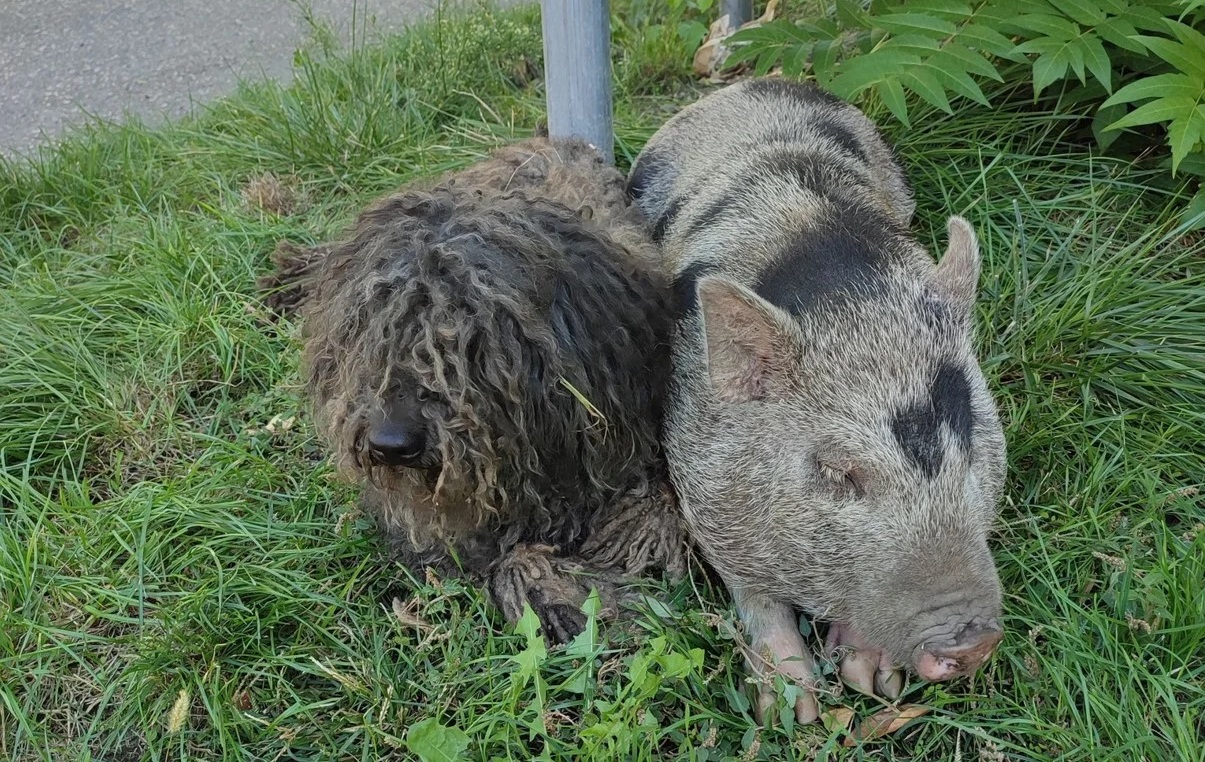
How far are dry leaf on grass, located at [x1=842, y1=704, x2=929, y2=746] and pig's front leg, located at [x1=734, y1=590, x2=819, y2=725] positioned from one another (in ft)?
0.40

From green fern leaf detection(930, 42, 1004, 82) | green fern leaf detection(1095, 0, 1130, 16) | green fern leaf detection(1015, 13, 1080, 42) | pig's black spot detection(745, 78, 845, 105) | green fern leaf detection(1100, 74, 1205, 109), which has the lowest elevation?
pig's black spot detection(745, 78, 845, 105)

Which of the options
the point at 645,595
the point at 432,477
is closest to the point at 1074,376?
the point at 645,595

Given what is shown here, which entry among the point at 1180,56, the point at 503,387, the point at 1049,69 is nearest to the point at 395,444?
the point at 503,387

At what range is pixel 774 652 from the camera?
2.81 metres

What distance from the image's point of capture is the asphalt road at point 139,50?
6.11 meters

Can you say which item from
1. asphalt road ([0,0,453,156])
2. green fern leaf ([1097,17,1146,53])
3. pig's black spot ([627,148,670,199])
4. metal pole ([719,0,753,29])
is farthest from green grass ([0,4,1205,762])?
asphalt road ([0,0,453,156])

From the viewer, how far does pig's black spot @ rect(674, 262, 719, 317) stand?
339cm

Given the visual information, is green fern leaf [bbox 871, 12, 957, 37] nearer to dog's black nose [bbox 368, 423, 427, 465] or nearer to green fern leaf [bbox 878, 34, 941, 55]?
green fern leaf [bbox 878, 34, 941, 55]

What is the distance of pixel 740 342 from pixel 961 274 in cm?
81

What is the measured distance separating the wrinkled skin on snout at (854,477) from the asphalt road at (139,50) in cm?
415

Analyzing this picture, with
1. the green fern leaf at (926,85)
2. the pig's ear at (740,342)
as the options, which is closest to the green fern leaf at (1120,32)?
the green fern leaf at (926,85)

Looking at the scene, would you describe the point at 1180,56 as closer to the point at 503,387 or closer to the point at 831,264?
the point at 831,264

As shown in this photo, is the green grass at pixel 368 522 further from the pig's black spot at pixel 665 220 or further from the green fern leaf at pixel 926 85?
the pig's black spot at pixel 665 220

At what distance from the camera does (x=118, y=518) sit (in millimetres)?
3309
